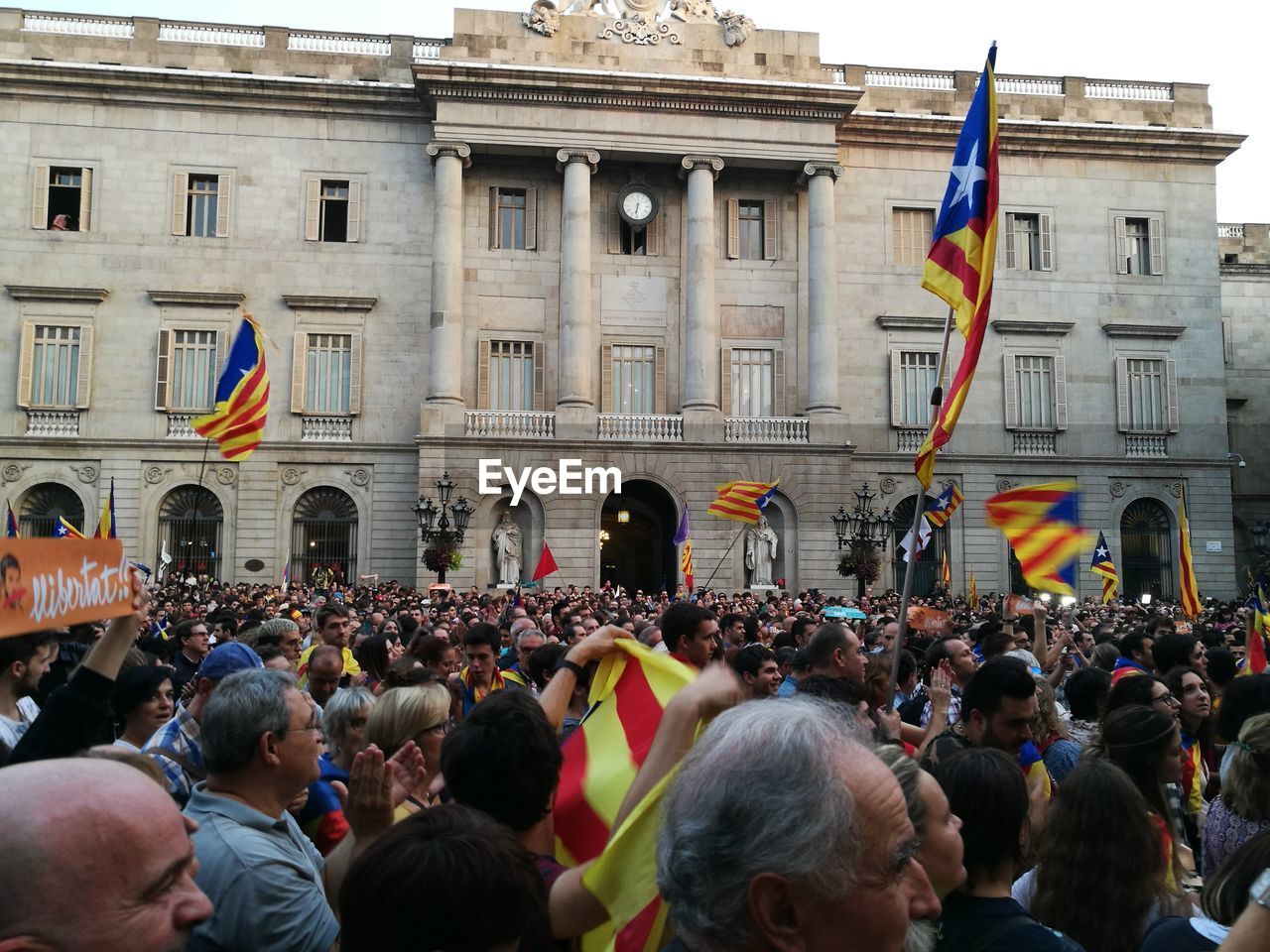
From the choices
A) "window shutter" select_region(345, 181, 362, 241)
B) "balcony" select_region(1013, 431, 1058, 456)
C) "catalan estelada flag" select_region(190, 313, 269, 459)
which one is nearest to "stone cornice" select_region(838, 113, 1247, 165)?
"balcony" select_region(1013, 431, 1058, 456)

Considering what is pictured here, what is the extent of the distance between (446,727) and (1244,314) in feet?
146

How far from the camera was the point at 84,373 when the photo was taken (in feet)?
102

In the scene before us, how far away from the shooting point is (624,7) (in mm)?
32750

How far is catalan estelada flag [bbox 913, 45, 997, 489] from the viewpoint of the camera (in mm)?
9234

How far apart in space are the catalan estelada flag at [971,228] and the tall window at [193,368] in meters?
26.2

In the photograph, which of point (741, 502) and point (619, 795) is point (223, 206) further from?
point (619, 795)

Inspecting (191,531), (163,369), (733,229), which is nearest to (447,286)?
(163,369)

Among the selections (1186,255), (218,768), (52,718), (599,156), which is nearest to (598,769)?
(218,768)

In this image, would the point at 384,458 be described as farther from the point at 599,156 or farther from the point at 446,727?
the point at 446,727

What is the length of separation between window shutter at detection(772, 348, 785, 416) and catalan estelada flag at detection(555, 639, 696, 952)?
29194mm

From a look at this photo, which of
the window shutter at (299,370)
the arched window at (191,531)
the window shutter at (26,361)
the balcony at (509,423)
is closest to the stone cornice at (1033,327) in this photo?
the balcony at (509,423)

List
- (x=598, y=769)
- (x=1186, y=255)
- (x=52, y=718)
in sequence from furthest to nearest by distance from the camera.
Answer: (x=1186, y=255), (x=598, y=769), (x=52, y=718)

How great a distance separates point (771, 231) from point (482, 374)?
1000 cm

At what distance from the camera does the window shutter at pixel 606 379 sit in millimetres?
32688
